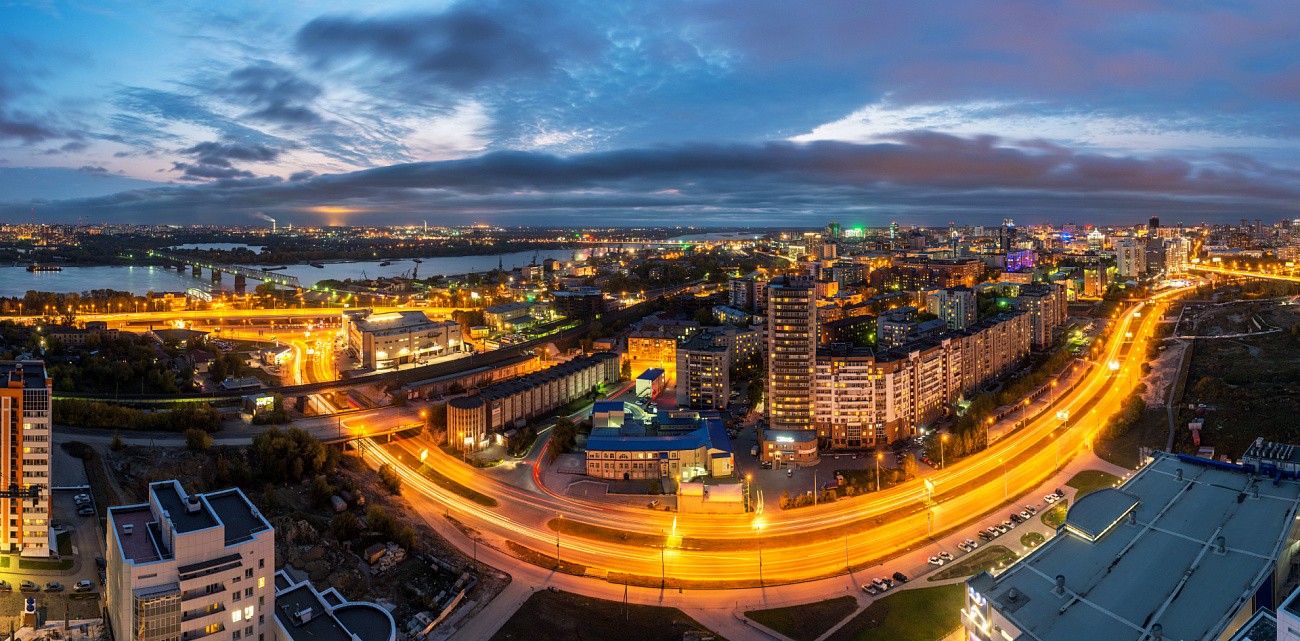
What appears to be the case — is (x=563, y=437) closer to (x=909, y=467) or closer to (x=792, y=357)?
(x=792, y=357)

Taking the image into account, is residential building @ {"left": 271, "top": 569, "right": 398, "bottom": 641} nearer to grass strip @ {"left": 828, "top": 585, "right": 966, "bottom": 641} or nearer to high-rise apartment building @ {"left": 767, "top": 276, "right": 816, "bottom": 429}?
grass strip @ {"left": 828, "top": 585, "right": 966, "bottom": 641}

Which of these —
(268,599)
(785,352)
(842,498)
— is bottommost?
(842,498)

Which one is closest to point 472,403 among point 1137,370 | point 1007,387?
point 1007,387

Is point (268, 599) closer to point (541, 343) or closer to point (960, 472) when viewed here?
point (960, 472)

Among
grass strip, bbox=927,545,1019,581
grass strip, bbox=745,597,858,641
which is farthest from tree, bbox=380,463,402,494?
grass strip, bbox=927,545,1019,581

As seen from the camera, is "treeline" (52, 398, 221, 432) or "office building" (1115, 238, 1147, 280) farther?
"office building" (1115, 238, 1147, 280)

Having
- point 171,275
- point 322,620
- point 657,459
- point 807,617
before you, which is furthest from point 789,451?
point 171,275
